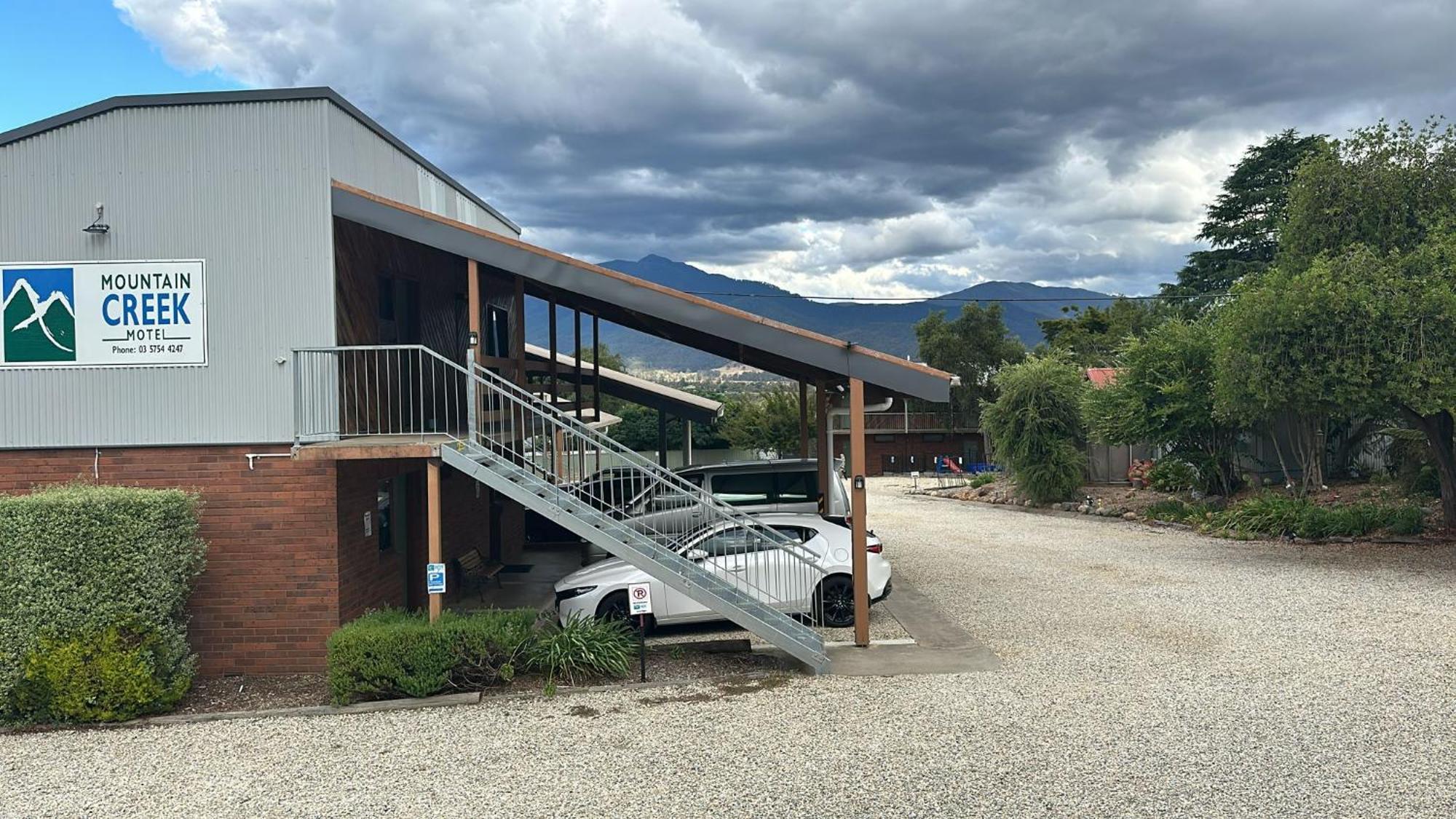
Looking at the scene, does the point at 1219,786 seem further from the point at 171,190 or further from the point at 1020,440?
the point at 1020,440

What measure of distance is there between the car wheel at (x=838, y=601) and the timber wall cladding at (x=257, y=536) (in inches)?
196

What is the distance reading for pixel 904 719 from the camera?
7359mm

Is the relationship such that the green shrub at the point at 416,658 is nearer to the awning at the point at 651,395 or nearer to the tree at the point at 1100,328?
the awning at the point at 651,395

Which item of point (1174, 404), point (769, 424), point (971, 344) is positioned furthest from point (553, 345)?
point (971, 344)

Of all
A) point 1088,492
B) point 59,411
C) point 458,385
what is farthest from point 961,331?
point 59,411

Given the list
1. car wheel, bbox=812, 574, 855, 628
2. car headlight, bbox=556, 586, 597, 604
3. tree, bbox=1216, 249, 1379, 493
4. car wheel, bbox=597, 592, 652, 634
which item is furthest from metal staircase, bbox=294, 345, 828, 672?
tree, bbox=1216, 249, 1379, 493

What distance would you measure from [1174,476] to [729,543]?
15890 millimetres

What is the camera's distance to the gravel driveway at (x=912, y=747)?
Result: 5.90 metres

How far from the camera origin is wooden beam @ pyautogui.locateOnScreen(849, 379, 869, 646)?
9.15 metres

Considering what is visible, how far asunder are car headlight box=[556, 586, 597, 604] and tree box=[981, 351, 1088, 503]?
1690cm

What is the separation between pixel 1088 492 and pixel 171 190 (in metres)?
22.1

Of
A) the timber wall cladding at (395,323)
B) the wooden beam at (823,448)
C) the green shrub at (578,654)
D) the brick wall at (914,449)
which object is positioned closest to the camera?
the green shrub at (578,654)

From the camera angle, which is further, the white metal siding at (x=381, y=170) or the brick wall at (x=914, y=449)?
the brick wall at (x=914, y=449)

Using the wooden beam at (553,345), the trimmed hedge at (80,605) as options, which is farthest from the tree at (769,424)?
the trimmed hedge at (80,605)
